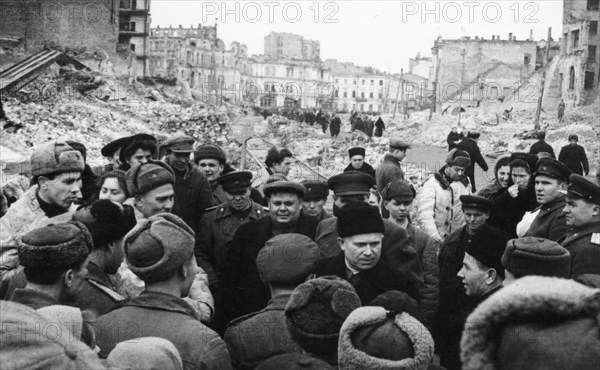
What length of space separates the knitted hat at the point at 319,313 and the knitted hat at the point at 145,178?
8.54ft

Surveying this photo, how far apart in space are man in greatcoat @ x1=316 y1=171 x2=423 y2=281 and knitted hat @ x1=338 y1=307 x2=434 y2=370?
2420 mm

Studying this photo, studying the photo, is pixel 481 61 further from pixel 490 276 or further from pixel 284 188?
pixel 490 276

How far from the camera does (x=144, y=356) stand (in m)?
2.38

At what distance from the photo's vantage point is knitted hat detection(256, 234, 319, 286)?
12.2ft

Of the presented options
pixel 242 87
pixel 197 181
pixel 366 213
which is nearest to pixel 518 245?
pixel 366 213

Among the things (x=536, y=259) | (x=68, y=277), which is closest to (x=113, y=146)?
(x=68, y=277)

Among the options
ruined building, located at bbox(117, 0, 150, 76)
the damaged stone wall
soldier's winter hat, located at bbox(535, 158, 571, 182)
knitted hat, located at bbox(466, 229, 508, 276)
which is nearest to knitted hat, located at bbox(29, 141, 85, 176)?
knitted hat, located at bbox(466, 229, 508, 276)

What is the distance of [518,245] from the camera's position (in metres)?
3.63

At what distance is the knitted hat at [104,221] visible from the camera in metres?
3.98

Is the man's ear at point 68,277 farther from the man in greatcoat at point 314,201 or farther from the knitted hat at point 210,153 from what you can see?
the knitted hat at point 210,153

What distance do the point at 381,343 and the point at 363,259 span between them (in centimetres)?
206

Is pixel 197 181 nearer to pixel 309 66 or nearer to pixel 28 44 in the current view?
pixel 28 44

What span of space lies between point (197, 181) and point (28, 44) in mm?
36960

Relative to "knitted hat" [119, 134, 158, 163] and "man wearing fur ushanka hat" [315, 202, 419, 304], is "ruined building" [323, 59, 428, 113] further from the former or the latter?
"man wearing fur ushanka hat" [315, 202, 419, 304]
